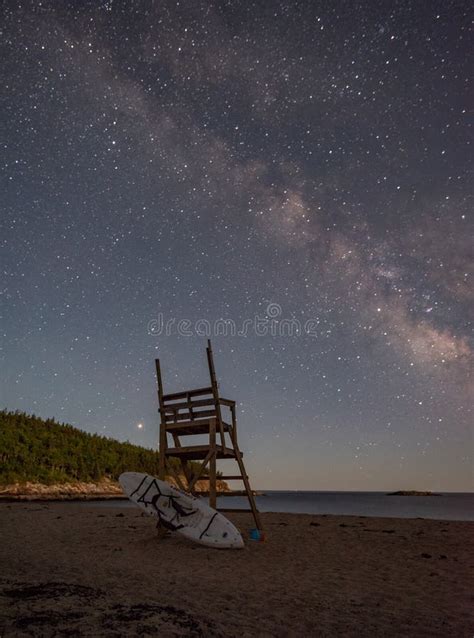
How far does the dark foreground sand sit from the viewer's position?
191 inches

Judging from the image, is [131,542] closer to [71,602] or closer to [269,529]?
[269,529]

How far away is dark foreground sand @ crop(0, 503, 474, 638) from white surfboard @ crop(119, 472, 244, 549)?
0.36 meters

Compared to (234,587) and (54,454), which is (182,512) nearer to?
(234,587)

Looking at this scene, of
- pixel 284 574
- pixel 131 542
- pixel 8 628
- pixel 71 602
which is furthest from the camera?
pixel 131 542

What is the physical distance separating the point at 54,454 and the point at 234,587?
7147 centimetres

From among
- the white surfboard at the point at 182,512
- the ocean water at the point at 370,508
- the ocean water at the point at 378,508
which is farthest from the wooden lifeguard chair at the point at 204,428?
the ocean water at the point at 378,508

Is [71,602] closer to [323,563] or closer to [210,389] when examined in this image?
[323,563]

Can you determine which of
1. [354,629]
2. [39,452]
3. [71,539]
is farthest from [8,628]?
[39,452]

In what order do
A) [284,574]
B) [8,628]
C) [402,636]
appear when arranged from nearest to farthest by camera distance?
[8,628] < [402,636] < [284,574]

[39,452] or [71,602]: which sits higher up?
[39,452]

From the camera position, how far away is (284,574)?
8.09 meters

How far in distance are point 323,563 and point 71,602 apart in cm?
580

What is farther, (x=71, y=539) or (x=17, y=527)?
(x=17, y=527)

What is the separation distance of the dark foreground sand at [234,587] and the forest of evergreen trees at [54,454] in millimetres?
53428
